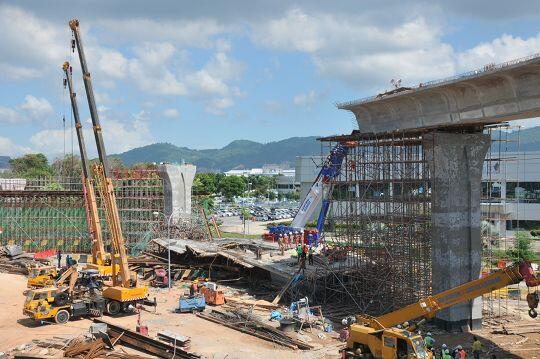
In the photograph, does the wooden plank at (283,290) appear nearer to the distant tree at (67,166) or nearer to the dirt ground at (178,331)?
the dirt ground at (178,331)

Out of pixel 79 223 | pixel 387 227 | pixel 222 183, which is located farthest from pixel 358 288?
pixel 222 183

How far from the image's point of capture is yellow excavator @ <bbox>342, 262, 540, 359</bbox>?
1792 cm

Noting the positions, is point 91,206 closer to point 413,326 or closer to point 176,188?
point 176,188

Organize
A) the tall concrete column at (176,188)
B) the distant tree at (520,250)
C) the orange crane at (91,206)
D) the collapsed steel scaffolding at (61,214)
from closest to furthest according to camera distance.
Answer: the orange crane at (91,206) < the distant tree at (520,250) < the tall concrete column at (176,188) < the collapsed steel scaffolding at (61,214)

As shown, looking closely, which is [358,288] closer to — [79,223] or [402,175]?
[402,175]

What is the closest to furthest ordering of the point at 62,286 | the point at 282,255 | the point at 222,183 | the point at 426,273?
the point at 426,273
the point at 62,286
the point at 282,255
the point at 222,183

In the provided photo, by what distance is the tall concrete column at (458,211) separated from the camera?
26219 mm

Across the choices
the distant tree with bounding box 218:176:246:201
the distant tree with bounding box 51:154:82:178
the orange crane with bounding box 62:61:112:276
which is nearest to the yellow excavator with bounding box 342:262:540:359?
the orange crane with bounding box 62:61:112:276

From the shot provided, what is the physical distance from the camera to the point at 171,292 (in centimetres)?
3619

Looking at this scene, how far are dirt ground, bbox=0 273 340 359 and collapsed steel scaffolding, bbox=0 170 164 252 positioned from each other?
2050cm

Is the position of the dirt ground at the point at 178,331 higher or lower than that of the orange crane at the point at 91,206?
lower

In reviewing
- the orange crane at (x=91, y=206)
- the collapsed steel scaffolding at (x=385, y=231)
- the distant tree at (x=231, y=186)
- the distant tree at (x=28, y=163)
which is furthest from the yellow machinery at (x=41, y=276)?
the distant tree at (x=231, y=186)

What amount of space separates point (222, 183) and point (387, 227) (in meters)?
99.7

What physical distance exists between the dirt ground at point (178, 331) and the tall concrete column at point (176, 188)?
61.5ft
